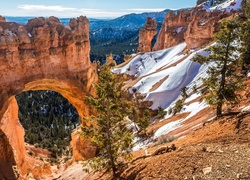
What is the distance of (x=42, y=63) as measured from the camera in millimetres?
23906

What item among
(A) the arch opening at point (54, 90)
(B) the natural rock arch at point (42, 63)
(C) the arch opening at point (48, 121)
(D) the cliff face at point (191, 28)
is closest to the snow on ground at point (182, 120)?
(A) the arch opening at point (54, 90)

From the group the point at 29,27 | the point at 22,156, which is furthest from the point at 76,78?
the point at 22,156

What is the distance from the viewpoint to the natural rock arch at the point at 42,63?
21.8 m

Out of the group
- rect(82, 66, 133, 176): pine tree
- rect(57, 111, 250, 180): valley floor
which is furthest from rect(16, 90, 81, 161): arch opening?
rect(57, 111, 250, 180): valley floor

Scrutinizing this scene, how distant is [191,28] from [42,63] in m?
42.4

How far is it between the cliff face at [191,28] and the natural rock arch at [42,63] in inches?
1187

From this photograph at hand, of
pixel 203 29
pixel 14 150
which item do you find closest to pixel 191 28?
pixel 203 29

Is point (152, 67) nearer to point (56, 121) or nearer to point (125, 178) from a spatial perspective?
point (56, 121)

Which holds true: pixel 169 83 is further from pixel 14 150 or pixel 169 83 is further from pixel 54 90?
pixel 14 150

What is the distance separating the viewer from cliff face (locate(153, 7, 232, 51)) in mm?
55062

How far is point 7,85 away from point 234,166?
1903 centimetres

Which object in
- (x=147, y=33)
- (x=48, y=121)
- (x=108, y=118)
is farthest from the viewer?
(x=147, y=33)

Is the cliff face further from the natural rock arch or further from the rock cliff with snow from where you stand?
the natural rock arch

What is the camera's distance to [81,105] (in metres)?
29.0
